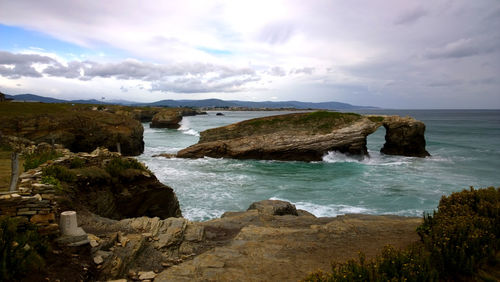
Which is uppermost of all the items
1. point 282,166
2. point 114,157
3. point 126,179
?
point 114,157

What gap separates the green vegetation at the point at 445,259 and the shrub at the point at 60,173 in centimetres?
957

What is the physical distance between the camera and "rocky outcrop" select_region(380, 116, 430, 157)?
36.0 meters

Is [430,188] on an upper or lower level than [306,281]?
lower

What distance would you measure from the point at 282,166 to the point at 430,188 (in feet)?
45.5

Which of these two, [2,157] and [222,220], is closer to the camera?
[222,220]

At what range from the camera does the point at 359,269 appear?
17.6ft

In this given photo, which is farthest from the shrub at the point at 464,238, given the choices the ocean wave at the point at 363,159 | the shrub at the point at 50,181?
the ocean wave at the point at 363,159

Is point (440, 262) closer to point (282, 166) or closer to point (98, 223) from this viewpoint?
point (98, 223)

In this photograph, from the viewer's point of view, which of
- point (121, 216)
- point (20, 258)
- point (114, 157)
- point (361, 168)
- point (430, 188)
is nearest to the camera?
point (20, 258)

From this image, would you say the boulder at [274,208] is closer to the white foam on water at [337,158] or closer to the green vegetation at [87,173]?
the green vegetation at [87,173]

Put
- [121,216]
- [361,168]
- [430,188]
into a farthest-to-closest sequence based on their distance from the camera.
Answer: [361,168] < [430,188] < [121,216]

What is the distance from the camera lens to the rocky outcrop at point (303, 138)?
34062 millimetres

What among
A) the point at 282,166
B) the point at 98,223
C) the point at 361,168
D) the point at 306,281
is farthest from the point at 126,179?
the point at 361,168

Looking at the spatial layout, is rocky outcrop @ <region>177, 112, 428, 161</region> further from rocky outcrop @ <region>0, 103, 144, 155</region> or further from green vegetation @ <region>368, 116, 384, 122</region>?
rocky outcrop @ <region>0, 103, 144, 155</region>
